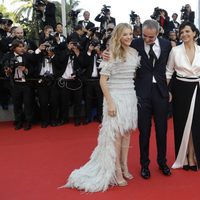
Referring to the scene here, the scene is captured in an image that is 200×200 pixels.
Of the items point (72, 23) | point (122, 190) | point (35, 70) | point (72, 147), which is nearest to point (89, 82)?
point (35, 70)

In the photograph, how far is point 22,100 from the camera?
20.1ft

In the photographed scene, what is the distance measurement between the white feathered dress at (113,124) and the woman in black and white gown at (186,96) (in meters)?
0.55

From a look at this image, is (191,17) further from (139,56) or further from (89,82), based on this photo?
(139,56)

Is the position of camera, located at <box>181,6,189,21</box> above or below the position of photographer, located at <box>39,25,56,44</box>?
above

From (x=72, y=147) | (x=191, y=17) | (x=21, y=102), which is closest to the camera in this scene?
(x=72, y=147)

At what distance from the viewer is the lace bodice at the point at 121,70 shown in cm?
316

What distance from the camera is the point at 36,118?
646 centimetres

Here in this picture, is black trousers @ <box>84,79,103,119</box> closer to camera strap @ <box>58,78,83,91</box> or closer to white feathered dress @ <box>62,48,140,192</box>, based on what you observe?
camera strap @ <box>58,78,83,91</box>

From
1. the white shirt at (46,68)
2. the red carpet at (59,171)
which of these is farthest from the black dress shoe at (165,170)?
the white shirt at (46,68)

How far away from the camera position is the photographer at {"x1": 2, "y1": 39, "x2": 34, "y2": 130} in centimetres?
581

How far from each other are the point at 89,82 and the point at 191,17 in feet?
14.0

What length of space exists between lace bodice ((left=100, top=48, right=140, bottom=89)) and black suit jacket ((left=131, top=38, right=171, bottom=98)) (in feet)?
0.37

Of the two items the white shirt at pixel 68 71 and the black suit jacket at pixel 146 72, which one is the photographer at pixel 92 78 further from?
the black suit jacket at pixel 146 72

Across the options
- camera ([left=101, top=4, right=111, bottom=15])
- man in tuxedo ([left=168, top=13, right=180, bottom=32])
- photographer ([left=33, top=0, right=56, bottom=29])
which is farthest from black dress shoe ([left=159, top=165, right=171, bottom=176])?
man in tuxedo ([left=168, top=13, right=180, bottom=32])
